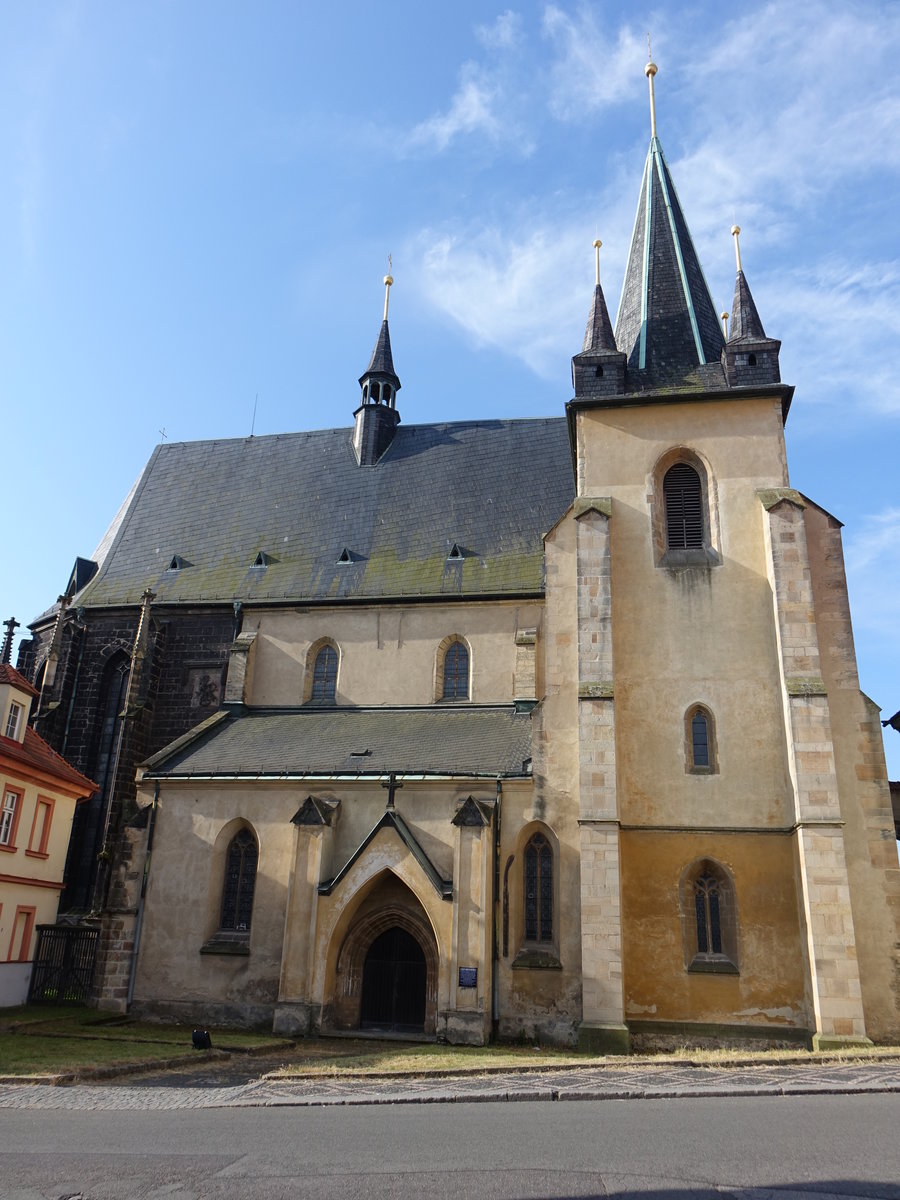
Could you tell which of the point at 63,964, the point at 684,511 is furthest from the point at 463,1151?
the point at 63,964

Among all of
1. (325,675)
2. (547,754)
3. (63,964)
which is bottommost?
(63,964)

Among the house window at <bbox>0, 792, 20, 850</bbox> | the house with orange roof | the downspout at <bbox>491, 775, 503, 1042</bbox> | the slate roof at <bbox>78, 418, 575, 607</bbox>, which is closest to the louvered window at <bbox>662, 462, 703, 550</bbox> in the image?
the slate roof at <bbox>78, 418, 575, 607</bbox>

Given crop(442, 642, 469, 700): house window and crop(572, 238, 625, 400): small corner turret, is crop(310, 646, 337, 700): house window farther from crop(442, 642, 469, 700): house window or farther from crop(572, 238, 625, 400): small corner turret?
crop(572, 238, 625, 400): small corner turret

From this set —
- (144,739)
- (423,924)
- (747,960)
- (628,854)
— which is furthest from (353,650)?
(747,960)

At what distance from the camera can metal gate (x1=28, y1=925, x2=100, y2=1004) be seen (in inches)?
824

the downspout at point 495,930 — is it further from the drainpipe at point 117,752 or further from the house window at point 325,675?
the drainpipe at point 117,752

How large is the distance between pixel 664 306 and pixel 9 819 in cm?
1914

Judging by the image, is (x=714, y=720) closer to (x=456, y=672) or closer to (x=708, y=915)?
(x=708, y=915)

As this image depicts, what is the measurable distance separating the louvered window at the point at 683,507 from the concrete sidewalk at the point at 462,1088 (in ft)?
34.4

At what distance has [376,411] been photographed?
29688 millimetres

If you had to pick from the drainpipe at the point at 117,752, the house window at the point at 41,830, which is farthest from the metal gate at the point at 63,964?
the house window at the point at 41,830

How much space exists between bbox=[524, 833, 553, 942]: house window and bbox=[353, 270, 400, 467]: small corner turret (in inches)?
561

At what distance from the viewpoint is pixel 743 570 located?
19.5m

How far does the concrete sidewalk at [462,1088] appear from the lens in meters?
10.7
